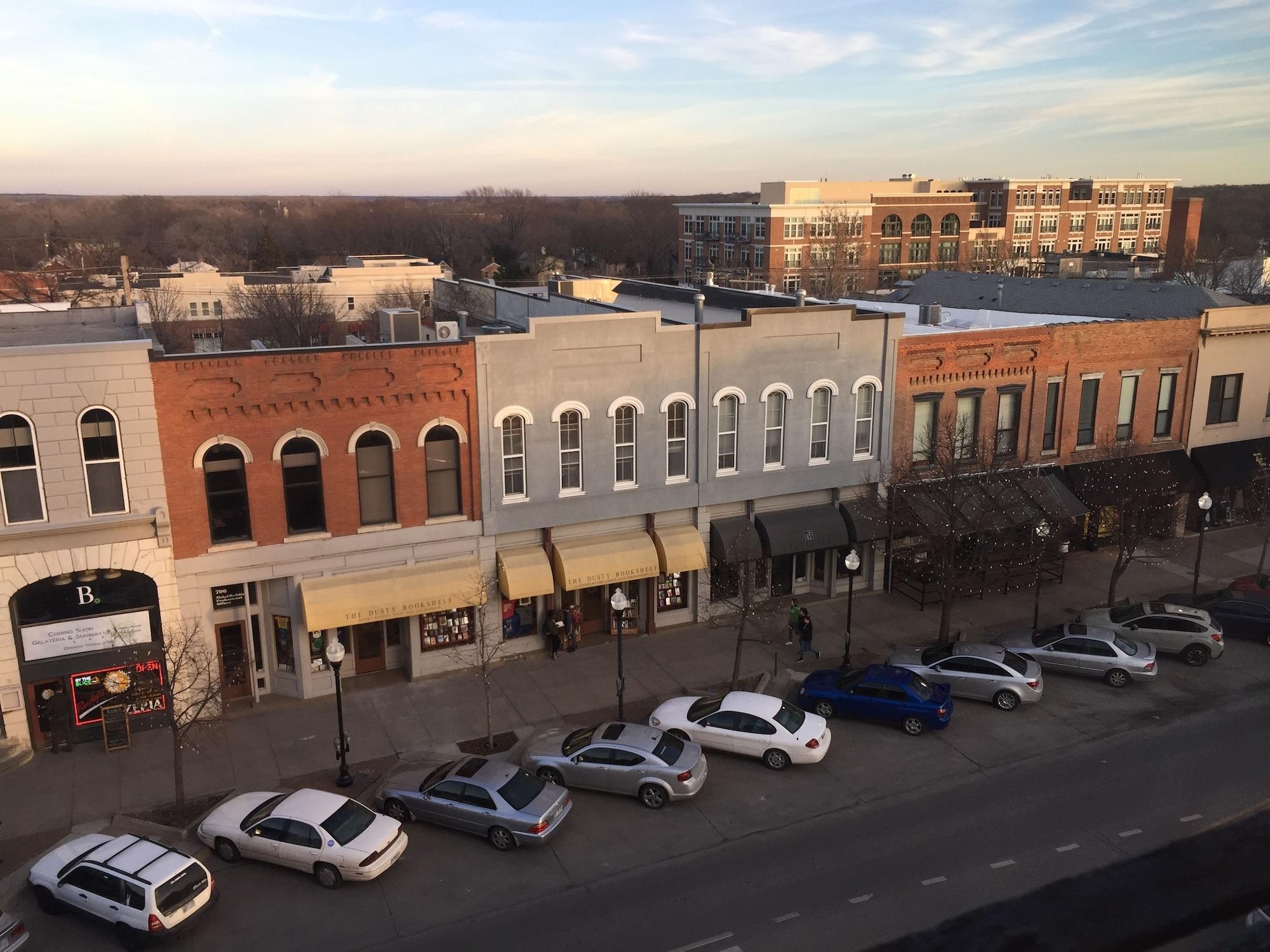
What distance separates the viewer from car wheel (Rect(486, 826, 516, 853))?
18.8 metres

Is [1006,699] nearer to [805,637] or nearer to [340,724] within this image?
[805,637]

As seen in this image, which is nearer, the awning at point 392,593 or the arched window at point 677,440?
the awning at point 392,593

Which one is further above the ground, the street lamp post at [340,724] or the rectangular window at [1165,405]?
the rectangular window at [1165,405]

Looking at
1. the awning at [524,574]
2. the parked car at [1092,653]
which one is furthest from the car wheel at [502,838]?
the parked car at [1092,653]

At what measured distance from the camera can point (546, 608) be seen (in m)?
28.3

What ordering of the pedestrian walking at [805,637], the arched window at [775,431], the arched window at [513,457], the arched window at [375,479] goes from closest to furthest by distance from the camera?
the arched window at [375,479] < the arched window at [513,457] < the pedestrian walking at [805,637] < the arched window at [775,431]

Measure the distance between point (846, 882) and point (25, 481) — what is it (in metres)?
19.0

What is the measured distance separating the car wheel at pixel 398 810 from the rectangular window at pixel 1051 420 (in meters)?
24.9

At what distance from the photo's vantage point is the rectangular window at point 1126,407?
117 feet

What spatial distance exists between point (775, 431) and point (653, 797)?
12921mm

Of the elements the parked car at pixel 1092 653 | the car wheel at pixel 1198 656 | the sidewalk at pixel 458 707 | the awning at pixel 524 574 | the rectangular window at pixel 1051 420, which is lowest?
the sidewalk at pixel 458 707

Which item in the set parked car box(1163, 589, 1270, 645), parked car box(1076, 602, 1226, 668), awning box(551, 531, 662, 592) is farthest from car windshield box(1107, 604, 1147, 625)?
awning box(551, 531, 662, 592)

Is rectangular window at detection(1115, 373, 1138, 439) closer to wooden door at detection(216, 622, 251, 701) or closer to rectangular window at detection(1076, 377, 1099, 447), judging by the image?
rectangular window at detection(1076, 377, 1099, 447)

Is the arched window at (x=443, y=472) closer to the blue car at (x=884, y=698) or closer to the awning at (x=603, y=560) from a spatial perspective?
the awning at (x=603, y=560)
